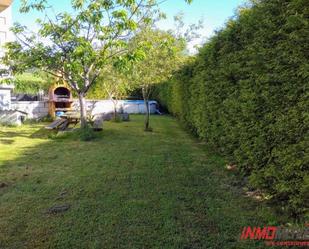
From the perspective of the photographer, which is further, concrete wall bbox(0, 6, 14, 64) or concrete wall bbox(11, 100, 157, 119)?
concrete wall bbox(11, 100, 157, 119)

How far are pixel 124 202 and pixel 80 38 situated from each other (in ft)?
22.8

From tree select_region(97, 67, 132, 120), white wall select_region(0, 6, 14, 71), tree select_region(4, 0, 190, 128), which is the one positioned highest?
white wall select_region(0, 6, 14, 71)

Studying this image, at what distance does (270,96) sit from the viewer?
140 inches

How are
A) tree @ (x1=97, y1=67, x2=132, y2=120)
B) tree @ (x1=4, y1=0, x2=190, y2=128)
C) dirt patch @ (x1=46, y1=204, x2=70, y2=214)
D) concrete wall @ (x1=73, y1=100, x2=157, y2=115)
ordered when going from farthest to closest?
1. concrete wall @ (x1=73, y1=100, x2=157, y2=115)
2. tree @ (x1=97, y1=67, x2=132, y2=120)
3. tree @ (x1=4, y1=0, x2=190, y2=128)
4. dirt patch @ (x1=46, y1=204, x2=70, y2=214)

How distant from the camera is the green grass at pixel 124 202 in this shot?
9.55ft

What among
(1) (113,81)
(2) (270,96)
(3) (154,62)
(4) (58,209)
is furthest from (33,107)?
(2) (270,96)

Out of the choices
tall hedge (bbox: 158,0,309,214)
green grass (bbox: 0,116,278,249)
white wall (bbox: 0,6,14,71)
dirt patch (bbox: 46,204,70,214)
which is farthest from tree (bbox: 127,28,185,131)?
white wall (bbox: 0,6,14,71)

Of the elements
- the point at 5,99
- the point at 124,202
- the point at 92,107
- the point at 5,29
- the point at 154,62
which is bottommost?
the point at 124,202

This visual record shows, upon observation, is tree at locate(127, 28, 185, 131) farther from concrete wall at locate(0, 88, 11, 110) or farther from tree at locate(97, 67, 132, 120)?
concrete wall at locate(0, 88, 11, 110)

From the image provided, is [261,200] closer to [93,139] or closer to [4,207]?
[4,207]

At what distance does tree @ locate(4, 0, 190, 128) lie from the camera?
9.18 metres

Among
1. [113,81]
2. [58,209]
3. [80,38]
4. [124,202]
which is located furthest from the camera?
[113,81]

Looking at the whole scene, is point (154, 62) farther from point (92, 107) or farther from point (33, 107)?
point (33, 107)

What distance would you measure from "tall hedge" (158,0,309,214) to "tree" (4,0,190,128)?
4.80 metres
